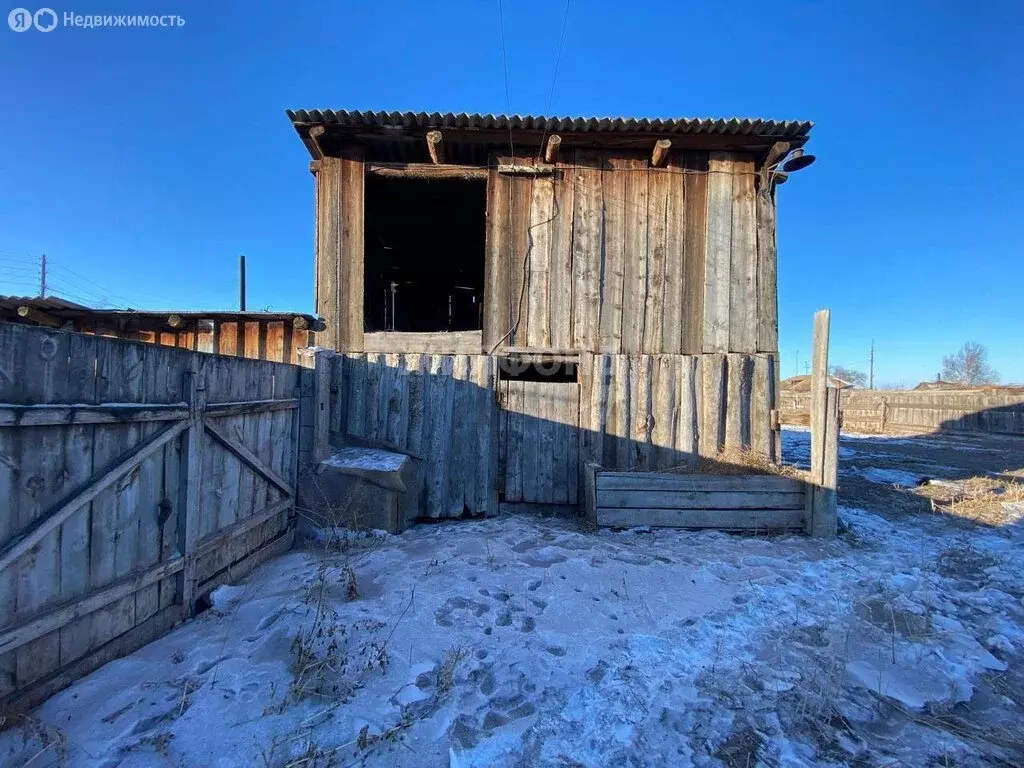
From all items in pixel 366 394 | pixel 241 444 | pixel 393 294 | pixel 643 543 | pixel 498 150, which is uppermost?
pixel 498 150

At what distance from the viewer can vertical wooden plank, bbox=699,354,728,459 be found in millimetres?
6113

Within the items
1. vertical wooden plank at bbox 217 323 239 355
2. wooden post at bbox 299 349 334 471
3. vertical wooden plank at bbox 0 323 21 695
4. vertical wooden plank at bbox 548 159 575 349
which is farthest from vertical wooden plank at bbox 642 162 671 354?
vertical wooden plank at bbox 0 323 21 695

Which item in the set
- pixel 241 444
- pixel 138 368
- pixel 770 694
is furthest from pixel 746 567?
pixel 138 368

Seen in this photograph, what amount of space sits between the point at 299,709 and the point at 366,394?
14.1ft

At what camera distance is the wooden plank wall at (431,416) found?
240 inches

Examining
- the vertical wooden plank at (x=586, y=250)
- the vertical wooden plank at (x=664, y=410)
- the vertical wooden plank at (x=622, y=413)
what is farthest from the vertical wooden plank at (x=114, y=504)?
the vertical wooden plank at (x=664, y=410)

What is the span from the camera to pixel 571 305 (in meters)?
6.36

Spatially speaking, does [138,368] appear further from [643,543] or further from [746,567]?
[746,567]

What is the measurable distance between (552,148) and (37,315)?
7771mm

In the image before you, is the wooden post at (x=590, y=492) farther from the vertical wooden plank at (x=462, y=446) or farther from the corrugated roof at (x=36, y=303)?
the corrugated roof at (x=36, y=303)

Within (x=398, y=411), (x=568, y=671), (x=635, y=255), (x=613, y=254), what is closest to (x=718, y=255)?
(x=635, y=255)

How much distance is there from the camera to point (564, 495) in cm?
617

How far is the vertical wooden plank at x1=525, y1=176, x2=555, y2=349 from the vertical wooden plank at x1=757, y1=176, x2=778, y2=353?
3.08 m

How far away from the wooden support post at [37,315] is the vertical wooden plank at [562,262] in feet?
A: 23.5
